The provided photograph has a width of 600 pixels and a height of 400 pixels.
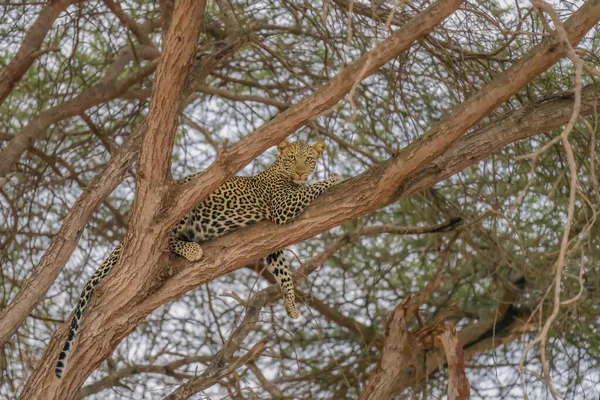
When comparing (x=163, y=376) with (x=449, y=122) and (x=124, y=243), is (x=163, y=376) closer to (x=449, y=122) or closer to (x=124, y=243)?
(x=124, y=243)

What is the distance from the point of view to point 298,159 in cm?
548

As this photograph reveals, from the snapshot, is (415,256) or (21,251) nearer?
(21,251)

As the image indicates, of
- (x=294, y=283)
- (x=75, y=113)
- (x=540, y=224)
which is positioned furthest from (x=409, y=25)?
(x=540, y=224)

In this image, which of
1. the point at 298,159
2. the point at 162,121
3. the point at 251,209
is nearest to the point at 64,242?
the point at 251,209

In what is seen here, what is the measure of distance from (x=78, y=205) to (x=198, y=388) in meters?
1.07

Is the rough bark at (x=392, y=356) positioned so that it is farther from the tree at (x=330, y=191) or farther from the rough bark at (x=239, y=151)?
the rough bark at (x=239, y=151)

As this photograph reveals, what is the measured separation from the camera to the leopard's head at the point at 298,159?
5.45 meters

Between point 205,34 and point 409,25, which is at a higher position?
point 205,34

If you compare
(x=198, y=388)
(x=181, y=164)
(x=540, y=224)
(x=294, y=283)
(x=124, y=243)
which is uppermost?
(x=181, y=164)

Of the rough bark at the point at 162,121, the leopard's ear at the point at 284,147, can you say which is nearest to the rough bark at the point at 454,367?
the leopard's ear at the point at 284,147

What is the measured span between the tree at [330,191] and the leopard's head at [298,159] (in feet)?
0.74

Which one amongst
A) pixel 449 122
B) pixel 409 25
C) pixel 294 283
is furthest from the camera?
pixel 294 283

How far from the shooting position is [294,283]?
5.84m

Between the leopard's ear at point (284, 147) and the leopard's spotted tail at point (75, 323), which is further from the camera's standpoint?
the leopard's ear at point (284, 147)
